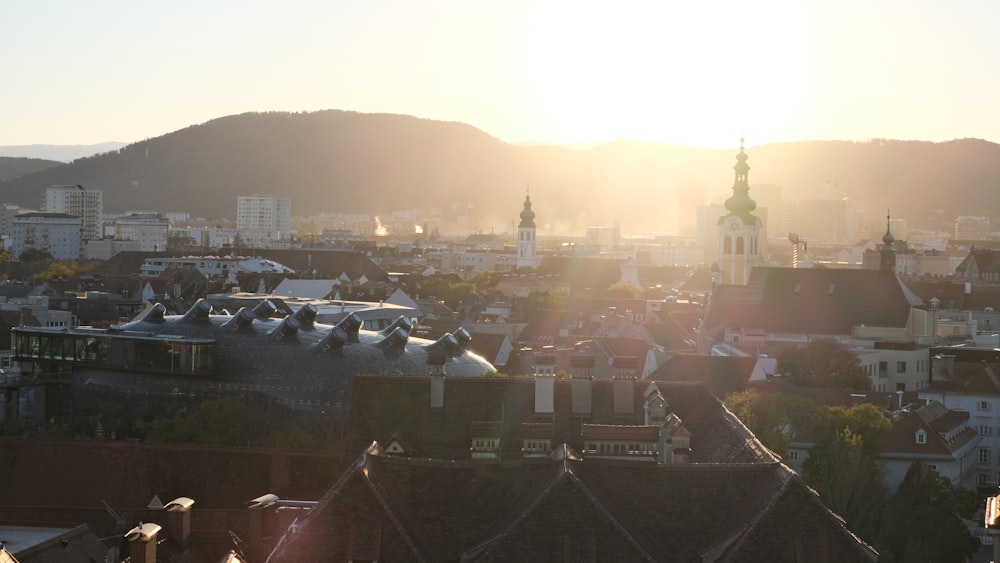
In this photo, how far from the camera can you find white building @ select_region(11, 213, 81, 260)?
184 metres

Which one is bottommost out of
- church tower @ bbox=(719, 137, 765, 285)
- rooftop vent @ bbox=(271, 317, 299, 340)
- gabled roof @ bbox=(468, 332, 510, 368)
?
gabled roof @ bbox=(468, 332, 510, 368)

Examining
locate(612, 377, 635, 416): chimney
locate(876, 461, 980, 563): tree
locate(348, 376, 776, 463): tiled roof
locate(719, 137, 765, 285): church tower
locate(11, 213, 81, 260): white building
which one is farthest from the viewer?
locate(11, 213, 81, 260): white building

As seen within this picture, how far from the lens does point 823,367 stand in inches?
2132

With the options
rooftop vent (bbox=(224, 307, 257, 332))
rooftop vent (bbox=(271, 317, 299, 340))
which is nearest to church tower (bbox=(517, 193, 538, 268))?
rooftop vent (bbox=(224, 307, 257, 332))

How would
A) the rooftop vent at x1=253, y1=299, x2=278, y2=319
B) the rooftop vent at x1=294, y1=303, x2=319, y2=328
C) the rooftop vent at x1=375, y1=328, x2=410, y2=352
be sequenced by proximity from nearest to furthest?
1. the rooftop vent at x1=375, y1=328, x2=410, y2=352
2. the rooftop vent at x1=294, y1=303, x2=319, y2=328
3. the rooftop vent at x1=253, y1=299, x2=278, y2=319

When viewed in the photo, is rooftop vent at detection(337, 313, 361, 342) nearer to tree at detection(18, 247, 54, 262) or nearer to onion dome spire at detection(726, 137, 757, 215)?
onion dome spire at detection(726, 137, 757, 215)

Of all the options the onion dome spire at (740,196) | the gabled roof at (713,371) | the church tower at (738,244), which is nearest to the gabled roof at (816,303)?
the church tower at (738,244)

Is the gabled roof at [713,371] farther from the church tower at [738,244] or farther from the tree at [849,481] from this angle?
the church tower at [738,244]

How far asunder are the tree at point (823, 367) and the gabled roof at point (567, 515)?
31.6 metres

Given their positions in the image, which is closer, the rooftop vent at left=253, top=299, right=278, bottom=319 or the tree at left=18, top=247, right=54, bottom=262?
the rooftop vent at left=253, top=299, right=278, bottom=319

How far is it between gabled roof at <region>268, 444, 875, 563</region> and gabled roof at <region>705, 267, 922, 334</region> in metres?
50.1

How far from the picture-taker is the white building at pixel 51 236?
18350cm

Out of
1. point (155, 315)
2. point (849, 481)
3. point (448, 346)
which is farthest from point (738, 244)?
point (849, 481)

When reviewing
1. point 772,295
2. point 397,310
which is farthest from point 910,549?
point 397,310
